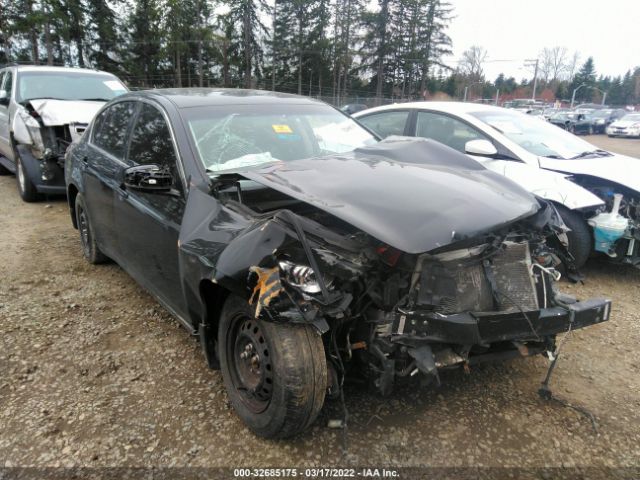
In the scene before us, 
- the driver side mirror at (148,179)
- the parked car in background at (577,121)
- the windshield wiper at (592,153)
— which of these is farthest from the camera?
the parked car in background at (577,121)

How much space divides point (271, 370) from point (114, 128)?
275 centimetres

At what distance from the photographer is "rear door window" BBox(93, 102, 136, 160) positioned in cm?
367

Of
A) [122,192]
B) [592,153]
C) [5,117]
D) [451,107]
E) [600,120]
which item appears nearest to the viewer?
[122,192]

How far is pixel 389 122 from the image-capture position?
6.01 m

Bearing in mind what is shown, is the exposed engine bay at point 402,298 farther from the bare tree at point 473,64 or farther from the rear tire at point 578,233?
the bare tree at point 473,64

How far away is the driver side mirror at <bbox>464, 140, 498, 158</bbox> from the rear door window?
3.14 meters

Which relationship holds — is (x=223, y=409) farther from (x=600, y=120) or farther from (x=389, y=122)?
(x=600, y=120)

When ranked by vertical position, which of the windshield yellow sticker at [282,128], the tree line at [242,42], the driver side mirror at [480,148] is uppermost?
the tree line at [242,42]

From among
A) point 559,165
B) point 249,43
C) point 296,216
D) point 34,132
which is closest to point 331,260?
point 296,216

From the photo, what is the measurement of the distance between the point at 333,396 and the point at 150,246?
165 cm

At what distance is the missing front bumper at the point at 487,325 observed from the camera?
2084mm

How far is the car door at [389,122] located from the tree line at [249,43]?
31.3 m

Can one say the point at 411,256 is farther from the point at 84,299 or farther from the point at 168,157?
the point at 84,299

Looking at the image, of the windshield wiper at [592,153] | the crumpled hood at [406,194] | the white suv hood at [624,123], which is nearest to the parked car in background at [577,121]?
the white suv hood at [624,123]
